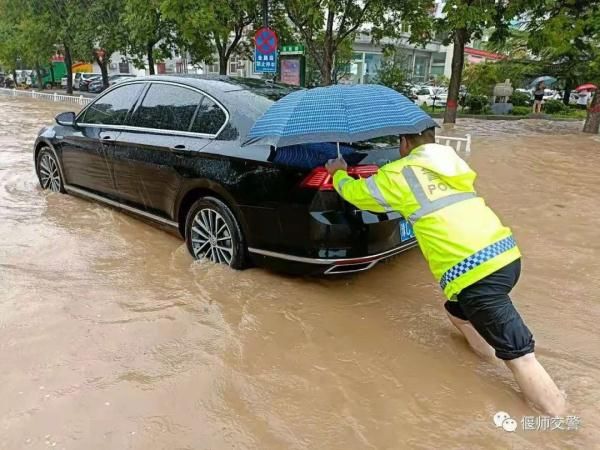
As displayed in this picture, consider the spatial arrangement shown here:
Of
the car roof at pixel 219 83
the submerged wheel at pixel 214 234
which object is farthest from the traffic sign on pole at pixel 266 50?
the submerged wheel at pixel 214 234

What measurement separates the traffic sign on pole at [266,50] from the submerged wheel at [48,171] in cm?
550

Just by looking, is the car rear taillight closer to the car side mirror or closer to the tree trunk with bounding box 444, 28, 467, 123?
the car side mirror

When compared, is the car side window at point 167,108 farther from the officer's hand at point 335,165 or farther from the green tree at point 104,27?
the green tree at point 104,27

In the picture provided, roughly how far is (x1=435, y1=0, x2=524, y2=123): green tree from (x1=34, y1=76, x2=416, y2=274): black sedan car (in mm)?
10290

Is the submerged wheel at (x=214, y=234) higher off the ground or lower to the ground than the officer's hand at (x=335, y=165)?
lower

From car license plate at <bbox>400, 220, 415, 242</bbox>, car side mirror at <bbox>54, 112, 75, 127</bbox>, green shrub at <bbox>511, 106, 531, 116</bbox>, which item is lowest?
car license plate at <bbox>400, 220, 415, 242</bbox>

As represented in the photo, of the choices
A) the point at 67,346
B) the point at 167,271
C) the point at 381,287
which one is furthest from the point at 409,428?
the point at 167,271

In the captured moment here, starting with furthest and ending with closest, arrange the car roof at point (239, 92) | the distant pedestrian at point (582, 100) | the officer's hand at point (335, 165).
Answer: the distant pedestrian at point (582, 100) → the car roof at point (239, 92) → the officer's hand at point (335, 165)

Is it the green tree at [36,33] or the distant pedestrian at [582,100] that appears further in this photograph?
the distant pedestrian at [582,100]

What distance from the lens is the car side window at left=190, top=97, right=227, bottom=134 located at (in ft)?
13.1

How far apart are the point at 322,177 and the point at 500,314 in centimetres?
137

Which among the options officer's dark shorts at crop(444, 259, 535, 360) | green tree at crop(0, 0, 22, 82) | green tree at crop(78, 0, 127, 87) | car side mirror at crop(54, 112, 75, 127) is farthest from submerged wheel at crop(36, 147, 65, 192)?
green tree at crop(0, 0, 22, 82)

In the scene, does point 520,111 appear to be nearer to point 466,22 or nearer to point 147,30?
point 466,22

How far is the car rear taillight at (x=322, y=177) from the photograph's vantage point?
132 inches
